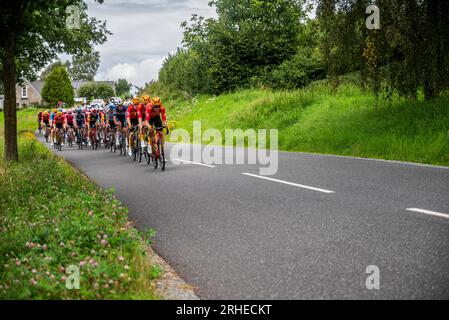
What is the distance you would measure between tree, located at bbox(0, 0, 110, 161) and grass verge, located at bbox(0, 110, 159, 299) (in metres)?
8.40

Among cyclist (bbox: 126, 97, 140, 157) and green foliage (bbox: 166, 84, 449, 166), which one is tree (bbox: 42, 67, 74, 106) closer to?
green foliage (bbox: 166, 84, 449, 166)

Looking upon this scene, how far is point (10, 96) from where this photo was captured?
1655 cm

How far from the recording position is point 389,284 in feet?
14.4

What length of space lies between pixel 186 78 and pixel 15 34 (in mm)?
29115

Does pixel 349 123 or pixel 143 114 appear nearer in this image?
pixel 143 114

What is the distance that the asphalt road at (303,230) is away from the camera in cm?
452

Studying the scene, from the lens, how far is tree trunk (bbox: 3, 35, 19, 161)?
16031 millimetres

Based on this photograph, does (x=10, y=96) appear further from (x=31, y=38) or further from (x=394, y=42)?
(x=394, y=42)

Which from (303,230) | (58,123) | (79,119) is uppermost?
(79,119)

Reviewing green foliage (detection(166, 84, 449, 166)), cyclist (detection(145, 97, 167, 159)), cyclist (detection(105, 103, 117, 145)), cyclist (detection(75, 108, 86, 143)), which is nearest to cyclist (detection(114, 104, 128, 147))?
cyclist (detection(105, 103, 117, 145))

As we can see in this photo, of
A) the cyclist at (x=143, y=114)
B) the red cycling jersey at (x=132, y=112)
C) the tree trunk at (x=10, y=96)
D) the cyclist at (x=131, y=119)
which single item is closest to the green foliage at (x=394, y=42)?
the cyclist at (x=143, y=114)

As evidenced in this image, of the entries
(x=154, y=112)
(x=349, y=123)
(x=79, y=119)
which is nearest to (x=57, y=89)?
(x=79, y=119)

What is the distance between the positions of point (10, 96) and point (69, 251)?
12970 millimetres
